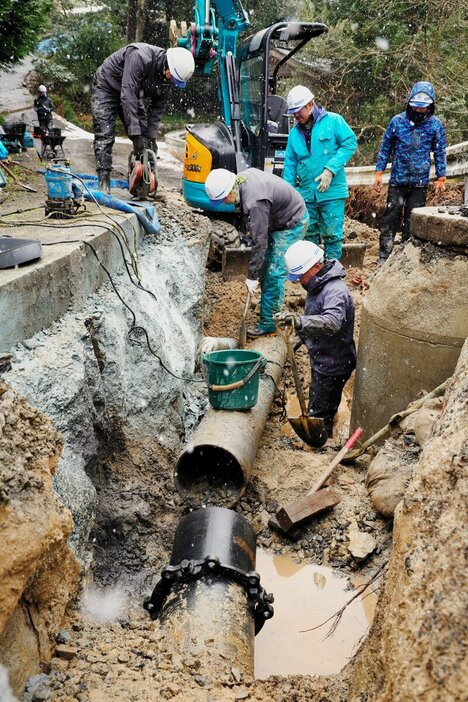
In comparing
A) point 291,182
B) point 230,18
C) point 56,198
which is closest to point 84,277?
point 56,198

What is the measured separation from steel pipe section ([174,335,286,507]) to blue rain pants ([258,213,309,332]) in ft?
6.16

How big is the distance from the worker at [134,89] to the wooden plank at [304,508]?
13.2 feet

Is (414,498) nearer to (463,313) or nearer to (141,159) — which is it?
(463,313)

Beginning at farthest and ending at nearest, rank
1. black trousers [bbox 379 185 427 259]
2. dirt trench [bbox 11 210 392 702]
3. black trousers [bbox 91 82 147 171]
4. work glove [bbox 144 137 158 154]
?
black trousers [bbox 379 185 427 259], work glove [bbox 144 137 158 154], black trousers [bbox 91 82 147 171], dirt trench [bbox 11 210 392 702]

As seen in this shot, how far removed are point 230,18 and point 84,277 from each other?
5.79 m

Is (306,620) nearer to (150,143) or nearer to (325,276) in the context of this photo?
(325,276)

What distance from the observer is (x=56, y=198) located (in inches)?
202

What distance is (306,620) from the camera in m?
3.58

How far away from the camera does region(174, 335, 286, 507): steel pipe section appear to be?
413 centimetres

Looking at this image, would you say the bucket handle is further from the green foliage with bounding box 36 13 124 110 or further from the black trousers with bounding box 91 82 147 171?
the green foliage with bounding box 36 13 124 110

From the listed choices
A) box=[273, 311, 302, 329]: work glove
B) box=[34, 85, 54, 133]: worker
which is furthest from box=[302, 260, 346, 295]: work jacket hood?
box=[34, 85, 54, 133]: worker

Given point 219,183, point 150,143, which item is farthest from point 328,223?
point 150,143

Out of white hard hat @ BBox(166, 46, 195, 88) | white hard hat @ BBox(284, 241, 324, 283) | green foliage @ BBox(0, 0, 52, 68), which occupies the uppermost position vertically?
green foliage @ BBox(0, 0, 52, 68)

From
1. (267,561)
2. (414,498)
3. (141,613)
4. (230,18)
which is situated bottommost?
(267,561)
